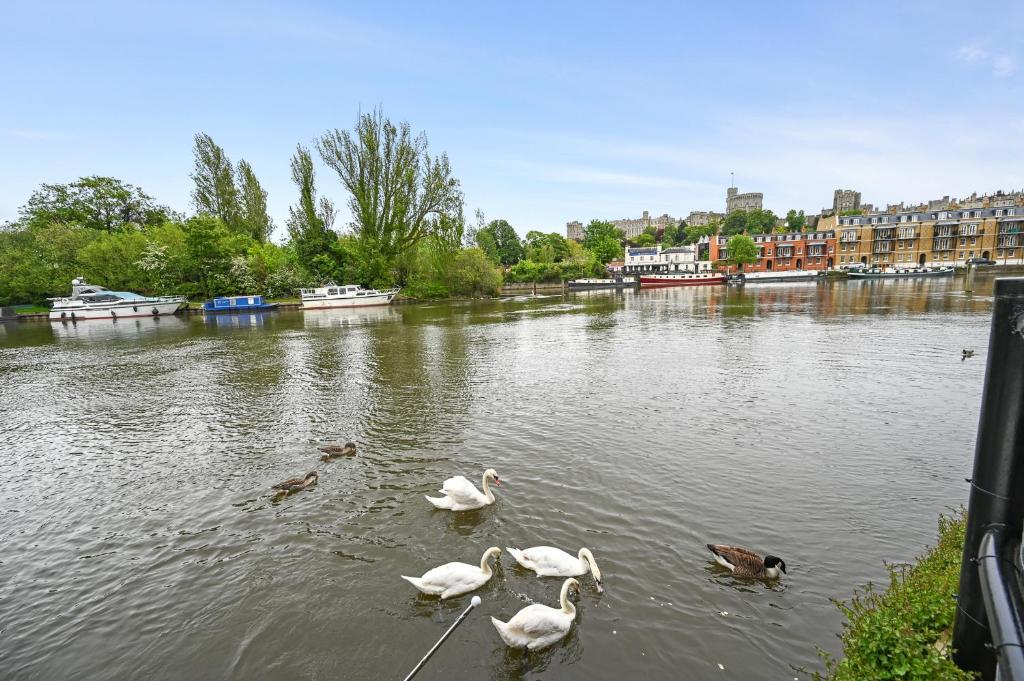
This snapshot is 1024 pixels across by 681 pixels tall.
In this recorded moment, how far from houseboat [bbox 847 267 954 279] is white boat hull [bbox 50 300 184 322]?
11725 centimetres

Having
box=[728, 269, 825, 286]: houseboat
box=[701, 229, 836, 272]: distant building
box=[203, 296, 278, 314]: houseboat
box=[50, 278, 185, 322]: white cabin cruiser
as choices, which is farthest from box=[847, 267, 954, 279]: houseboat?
box=[50, 278, 185, 322]: white cabin cruiser

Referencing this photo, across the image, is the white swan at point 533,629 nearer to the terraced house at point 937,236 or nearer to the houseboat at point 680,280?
the houseboat at point 680,280

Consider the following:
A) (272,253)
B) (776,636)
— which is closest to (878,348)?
(776,636)

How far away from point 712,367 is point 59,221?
10567cm

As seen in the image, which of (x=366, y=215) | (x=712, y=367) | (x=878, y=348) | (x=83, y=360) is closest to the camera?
(x=712, y=367)

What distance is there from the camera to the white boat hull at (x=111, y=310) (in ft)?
180

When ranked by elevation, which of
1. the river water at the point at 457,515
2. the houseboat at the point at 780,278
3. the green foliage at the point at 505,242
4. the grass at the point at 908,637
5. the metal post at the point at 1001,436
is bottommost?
the river water at the point at 457,515

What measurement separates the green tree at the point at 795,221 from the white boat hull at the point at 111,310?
188m

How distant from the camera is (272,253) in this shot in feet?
243

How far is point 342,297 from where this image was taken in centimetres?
6319

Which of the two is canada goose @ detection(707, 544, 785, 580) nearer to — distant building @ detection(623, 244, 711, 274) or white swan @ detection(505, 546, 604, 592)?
white swan @ detection(505, 546, 604, 592)

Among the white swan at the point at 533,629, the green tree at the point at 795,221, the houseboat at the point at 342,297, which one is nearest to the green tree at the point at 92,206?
the houseboat at the point at 342,297

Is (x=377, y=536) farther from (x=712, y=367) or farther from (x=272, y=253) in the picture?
(x=272, y=253)

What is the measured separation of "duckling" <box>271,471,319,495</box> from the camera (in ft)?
33.4
